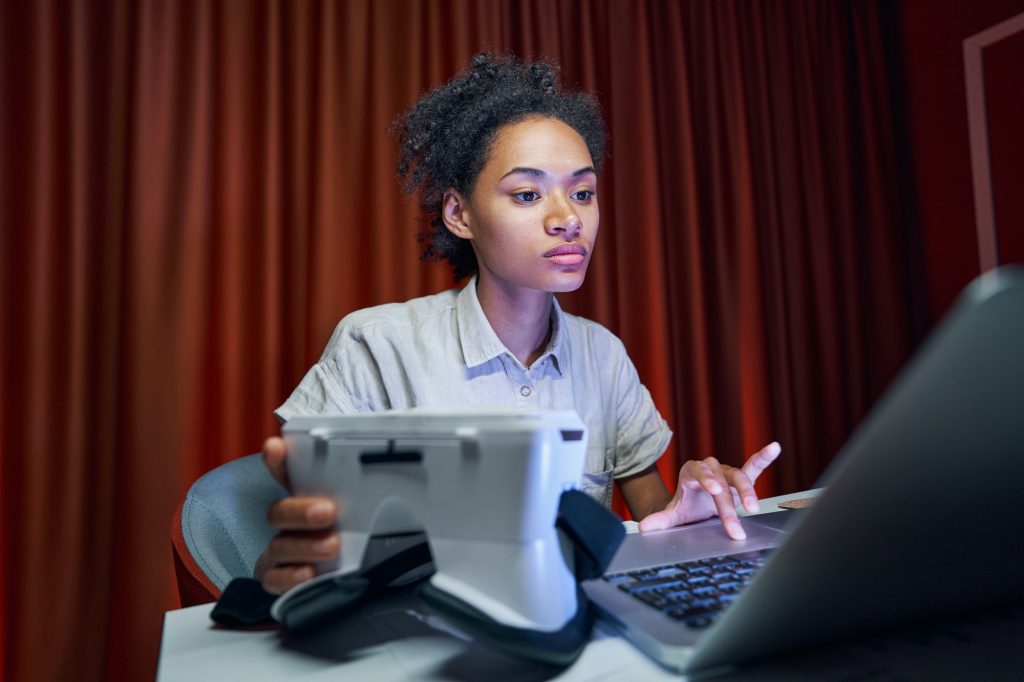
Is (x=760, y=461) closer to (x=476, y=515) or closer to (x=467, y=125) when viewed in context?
(x=476, y=515)

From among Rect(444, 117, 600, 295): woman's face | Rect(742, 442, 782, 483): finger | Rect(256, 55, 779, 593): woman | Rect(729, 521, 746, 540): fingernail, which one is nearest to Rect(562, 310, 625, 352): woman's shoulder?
Rect(256, 55, 779, 593): woman

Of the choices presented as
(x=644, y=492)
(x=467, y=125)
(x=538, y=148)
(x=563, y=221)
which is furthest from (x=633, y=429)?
(x=467, y=125)

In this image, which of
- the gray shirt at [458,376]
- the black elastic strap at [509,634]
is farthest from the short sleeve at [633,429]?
the black elastic strap at [509,634]

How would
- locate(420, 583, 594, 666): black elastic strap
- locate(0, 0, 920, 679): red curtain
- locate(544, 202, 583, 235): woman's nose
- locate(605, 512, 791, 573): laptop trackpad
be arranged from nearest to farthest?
locate(420, 583, 594, 666): black elastic strap, locate(605, 512, 791, 573): laptop trackpad, locate(544, 202, 583, 235): woman's nose, locate(0, 0, 920, 679): red curtain

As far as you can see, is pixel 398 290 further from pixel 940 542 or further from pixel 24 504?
pixel 940 542

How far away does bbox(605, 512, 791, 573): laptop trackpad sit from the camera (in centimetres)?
60

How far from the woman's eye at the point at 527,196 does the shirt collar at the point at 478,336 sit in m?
0.21

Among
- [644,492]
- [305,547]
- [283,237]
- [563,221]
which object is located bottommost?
[644,492]

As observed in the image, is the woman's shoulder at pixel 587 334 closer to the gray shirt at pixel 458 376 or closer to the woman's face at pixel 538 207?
the gray shirt at pixel 458 376

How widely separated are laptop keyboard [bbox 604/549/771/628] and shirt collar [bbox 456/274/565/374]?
70 cm

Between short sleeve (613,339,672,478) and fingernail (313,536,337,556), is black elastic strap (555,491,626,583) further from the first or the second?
short sleeve (613,339,672,478)

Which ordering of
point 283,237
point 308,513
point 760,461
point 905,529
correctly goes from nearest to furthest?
1. point 905,529
2. point 308,513
3. point 760,461
4. point 283,237

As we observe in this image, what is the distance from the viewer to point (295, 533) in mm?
495

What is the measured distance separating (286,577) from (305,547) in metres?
0.03
